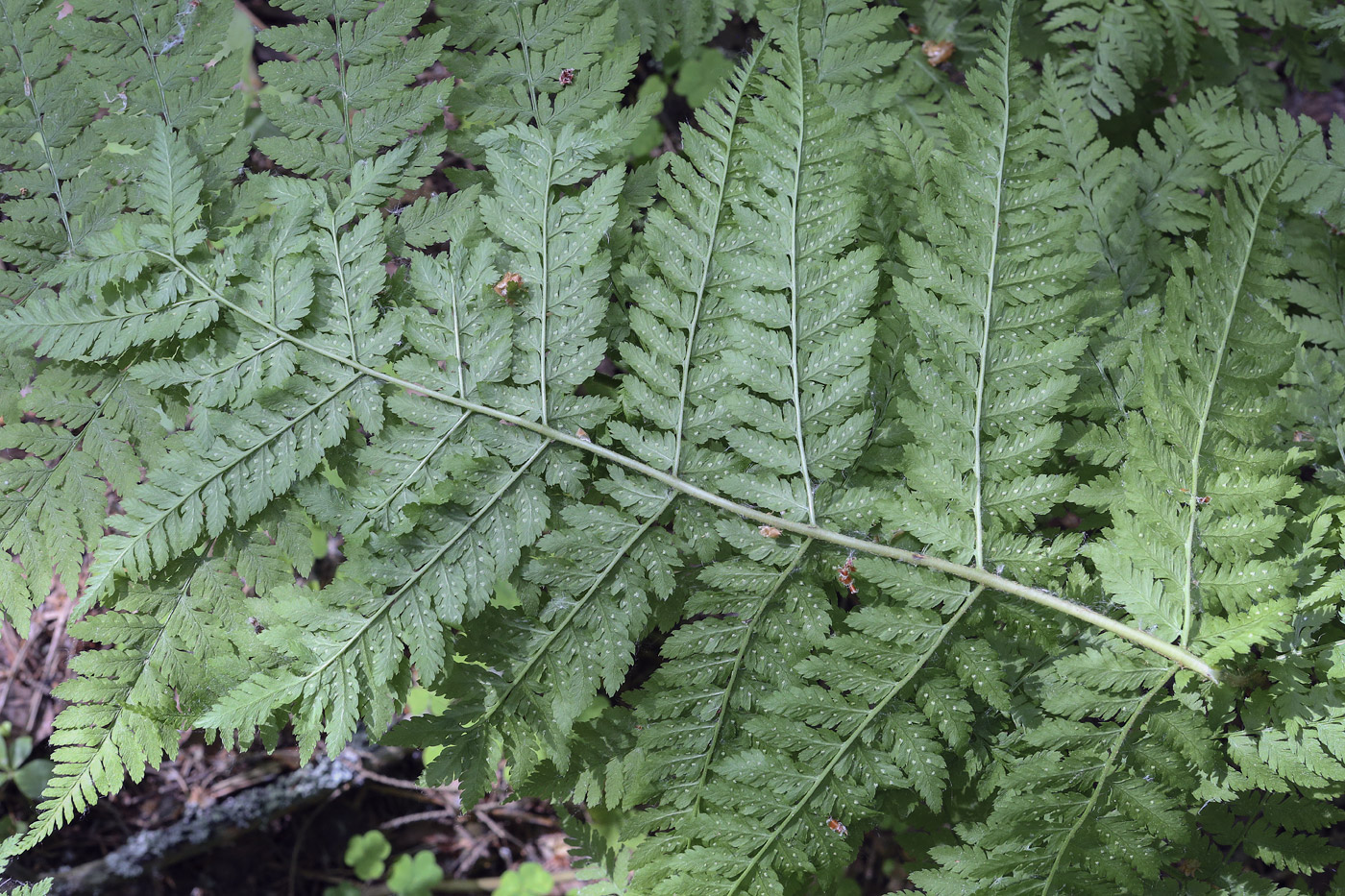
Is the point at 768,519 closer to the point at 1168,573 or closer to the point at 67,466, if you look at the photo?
the point at 1168,573

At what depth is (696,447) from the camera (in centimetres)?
232

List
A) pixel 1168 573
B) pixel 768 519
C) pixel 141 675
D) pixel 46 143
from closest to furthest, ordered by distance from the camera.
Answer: pixel 1168 573, pixel 768 519, pixel 141 675, pixel 46 143

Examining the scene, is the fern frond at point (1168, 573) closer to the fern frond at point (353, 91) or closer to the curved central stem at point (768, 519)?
the curved central stem at point (768, 519)

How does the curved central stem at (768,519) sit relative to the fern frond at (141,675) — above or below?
above

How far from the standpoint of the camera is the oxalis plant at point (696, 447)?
2053 millimetres

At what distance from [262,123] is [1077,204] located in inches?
146

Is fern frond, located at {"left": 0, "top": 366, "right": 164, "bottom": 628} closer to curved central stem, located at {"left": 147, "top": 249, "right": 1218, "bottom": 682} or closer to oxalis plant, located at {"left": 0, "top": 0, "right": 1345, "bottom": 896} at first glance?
oxalis plant, located at {"left": 0, "top": 0, "right": 1345, "bottom": 896}

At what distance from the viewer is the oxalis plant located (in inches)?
80.8

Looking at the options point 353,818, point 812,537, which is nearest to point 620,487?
point 812,537

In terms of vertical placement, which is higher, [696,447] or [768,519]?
[696,447]

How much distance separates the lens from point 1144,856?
1959 millimetres

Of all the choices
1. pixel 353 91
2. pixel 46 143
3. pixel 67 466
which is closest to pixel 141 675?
pixel 67 466

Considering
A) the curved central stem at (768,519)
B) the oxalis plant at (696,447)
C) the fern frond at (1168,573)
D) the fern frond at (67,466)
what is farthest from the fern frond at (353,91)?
the fern frond at (1168,573)

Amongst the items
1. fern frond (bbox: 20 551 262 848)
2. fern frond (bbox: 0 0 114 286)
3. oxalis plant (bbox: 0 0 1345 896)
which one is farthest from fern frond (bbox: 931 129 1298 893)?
fern frond (bbox: 0 0 114 286)
